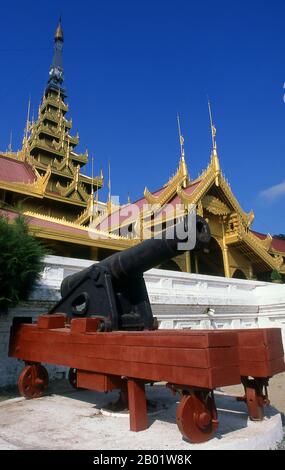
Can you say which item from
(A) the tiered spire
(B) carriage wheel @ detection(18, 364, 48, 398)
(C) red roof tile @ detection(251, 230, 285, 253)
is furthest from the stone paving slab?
(A) the tiered spire

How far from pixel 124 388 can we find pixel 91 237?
7748 millimetres

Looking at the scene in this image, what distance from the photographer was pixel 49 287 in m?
7.36

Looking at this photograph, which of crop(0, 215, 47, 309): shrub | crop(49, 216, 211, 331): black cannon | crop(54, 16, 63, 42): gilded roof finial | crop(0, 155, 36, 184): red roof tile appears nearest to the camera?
crop(49, 216, 211, 331): black cannon

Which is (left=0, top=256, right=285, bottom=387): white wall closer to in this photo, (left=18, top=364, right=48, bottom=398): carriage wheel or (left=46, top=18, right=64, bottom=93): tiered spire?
(left=18, top=364, right=48, bottom=398): carriage wheel

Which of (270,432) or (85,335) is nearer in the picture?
(270,432)

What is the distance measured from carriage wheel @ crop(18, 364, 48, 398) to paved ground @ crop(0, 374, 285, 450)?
0.46 feet

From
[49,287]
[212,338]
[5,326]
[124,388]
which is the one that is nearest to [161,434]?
[124,388]

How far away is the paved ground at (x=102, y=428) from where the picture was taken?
3.16 metres

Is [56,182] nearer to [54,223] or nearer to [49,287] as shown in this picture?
[54,223]

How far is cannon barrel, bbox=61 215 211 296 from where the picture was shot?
3559mm

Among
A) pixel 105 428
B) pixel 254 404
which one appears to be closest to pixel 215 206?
pixel 254 404

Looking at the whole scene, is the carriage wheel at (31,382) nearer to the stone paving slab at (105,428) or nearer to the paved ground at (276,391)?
the stone paving slab at (105,428)

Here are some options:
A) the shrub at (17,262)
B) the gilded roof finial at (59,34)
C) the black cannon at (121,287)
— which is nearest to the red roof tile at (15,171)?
the shrub at (17,262)

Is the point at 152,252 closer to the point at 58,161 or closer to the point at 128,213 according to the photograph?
the point at 128,213
